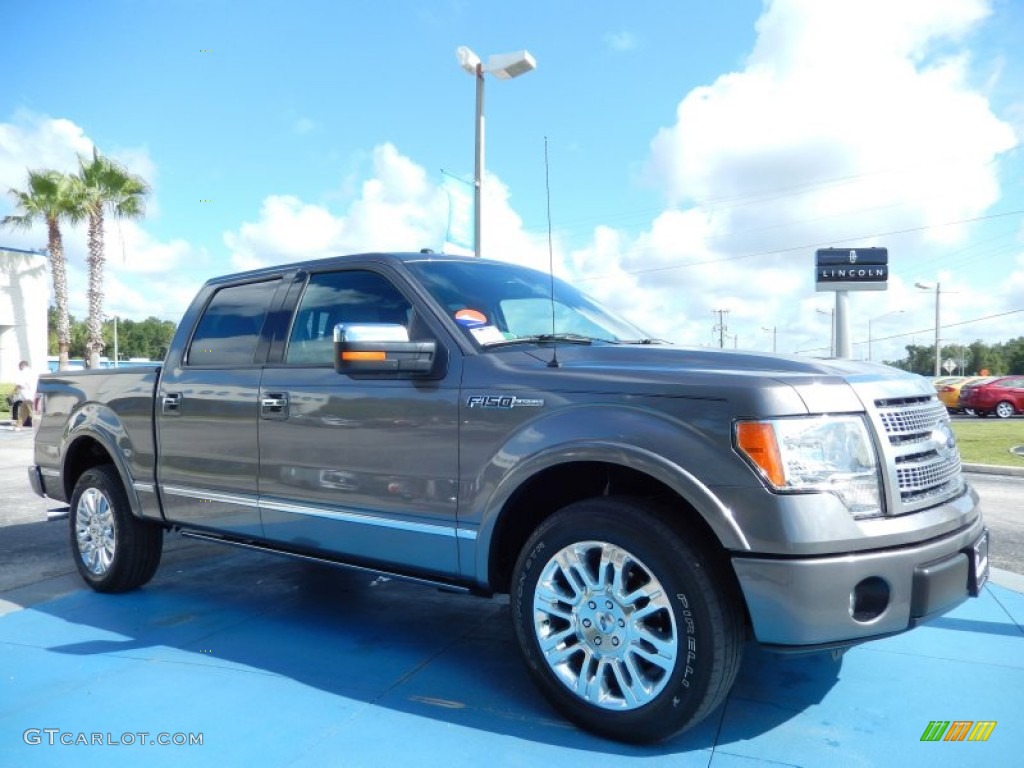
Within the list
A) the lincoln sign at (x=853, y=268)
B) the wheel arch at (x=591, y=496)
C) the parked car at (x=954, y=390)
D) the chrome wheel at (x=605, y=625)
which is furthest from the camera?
the parked car at (x=954, y=390)

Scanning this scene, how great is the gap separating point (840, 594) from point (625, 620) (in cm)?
72

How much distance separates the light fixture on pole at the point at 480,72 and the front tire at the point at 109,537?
610 cm

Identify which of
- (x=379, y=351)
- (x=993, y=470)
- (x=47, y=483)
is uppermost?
(x=379, y=351)

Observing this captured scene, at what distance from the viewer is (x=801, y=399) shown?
2.54m

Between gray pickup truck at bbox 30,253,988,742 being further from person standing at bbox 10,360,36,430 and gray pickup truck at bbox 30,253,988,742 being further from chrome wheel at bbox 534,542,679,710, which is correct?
person standing at bbox 10,360,36,430

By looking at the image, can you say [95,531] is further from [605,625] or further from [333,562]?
[605,625]

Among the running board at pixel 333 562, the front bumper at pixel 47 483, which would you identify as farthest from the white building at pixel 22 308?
the running board at pixel 333 562

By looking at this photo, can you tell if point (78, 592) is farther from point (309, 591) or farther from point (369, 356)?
point (369, 356)

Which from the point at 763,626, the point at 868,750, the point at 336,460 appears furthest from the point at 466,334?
the point at 868,750

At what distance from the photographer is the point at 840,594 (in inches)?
96.7

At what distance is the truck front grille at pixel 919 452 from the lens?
2.64 meters

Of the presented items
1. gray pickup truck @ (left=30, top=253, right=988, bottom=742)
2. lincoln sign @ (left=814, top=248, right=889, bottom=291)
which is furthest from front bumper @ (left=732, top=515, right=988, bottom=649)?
lincoln sign @ (left=814, top=248, right=889, bottom=291)

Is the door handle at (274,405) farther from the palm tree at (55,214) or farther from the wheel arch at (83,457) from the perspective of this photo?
the palm tree at (55,214)

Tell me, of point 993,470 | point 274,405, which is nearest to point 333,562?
point 274,405
